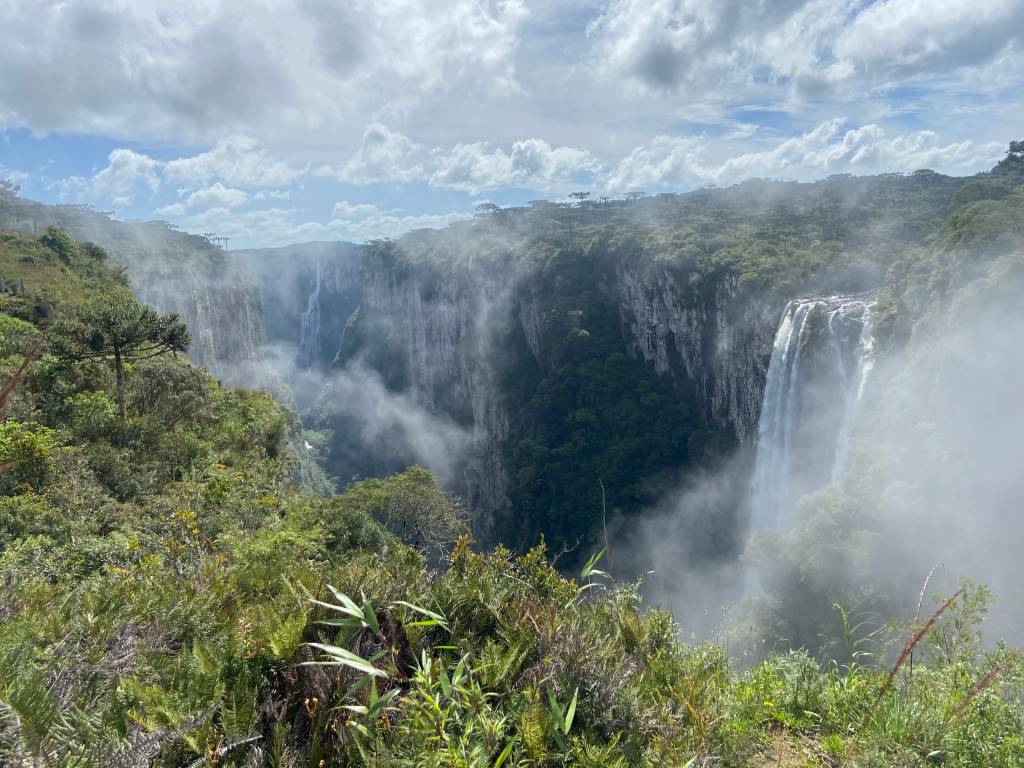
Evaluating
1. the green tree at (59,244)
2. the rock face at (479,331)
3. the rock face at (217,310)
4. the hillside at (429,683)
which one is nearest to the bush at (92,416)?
the hillside at (429,683)

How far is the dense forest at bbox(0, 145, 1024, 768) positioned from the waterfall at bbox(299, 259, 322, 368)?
6730 centimetres

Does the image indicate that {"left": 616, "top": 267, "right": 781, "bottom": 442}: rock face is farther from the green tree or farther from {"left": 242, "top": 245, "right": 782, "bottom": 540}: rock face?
the green tree

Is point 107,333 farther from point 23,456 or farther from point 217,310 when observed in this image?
point 217,310

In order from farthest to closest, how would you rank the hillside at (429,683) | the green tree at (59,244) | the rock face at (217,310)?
1. the rock face at (217,310)
2. the green tree at (59,244)
3. the hillside at (429,683)

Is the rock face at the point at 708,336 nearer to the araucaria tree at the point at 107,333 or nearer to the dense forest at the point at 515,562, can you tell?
the dense forest at the point at 515,562

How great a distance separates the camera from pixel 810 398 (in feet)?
93.2

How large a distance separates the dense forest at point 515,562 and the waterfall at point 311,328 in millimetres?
67301

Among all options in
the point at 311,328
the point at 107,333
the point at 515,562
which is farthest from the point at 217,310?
the point at 311,328

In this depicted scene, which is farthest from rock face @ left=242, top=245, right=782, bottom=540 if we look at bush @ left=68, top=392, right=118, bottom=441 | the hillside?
the hillside

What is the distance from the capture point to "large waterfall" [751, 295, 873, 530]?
84.5 feet

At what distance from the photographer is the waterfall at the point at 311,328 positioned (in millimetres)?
122500

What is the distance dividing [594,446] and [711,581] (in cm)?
1896

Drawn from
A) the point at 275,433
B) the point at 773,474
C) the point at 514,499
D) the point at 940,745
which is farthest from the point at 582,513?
the point at 940,745

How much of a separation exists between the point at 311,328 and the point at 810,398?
111599mm
